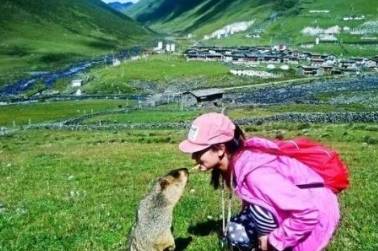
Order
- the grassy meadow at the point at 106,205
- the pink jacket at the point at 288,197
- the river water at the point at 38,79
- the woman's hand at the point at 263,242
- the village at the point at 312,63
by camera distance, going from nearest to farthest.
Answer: the pink jacket at the point at 288,197 → the woman's hand at the point at 263,242 → the grassy meadow at the point at 106,205 → the river water at the point at 38,79 → the village at the point at 312,63

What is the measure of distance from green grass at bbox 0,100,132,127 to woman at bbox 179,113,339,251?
9666 cm

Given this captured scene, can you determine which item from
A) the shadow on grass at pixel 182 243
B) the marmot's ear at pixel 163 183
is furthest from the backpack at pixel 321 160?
the shadow on grass at pixel 182 243

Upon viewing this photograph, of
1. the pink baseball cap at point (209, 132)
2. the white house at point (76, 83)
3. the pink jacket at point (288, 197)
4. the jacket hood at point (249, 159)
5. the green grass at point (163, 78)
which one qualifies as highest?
the pink baseball cap at point (209, 132)

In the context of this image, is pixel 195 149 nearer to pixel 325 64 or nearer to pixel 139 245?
pixel 139 245

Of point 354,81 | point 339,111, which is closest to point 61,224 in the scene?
point 339,111

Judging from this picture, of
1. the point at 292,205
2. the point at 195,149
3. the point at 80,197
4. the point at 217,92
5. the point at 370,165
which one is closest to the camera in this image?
the point at 292,205

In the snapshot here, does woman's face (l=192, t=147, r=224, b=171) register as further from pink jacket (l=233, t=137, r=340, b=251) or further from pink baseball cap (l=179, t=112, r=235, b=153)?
pink jacket (l=233, t=137, r=340, b=251)

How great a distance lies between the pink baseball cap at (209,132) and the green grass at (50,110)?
3805 inches

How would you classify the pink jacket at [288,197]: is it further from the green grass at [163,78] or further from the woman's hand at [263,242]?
the green grass at [163,78]

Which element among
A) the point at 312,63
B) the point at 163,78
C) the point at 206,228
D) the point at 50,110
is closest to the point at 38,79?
the point at 163,78

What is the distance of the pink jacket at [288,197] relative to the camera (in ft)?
23.7

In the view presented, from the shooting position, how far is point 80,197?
19.4 meters

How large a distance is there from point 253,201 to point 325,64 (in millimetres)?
167131

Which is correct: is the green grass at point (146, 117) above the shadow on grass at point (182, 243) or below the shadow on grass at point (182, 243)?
below
